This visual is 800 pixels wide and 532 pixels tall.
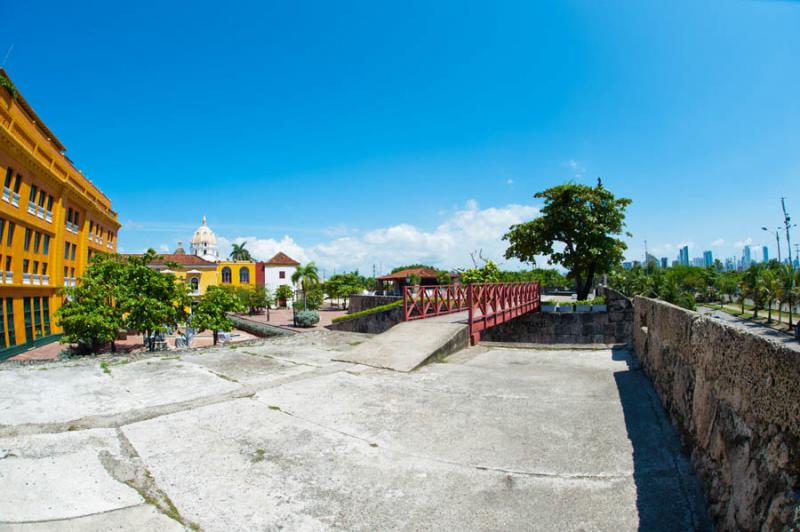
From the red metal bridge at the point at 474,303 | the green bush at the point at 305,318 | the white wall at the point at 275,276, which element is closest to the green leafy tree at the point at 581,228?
the red metal bridge at the point at 474,303

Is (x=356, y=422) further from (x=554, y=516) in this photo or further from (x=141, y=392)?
(x=141, y=392)

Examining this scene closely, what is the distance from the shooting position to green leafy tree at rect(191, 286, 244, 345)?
49.7ft

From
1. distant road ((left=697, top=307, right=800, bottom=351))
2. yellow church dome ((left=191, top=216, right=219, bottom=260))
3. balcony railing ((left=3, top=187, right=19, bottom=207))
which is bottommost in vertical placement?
distant road ((left=697, top=307, right=800, bottom=351))

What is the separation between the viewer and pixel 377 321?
22.1 meters

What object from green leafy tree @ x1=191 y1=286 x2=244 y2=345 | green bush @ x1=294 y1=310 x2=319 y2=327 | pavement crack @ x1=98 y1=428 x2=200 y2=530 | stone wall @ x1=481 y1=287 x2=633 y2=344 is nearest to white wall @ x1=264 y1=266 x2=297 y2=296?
green bush @ x1=294 y1=310 x2=319 y2=327

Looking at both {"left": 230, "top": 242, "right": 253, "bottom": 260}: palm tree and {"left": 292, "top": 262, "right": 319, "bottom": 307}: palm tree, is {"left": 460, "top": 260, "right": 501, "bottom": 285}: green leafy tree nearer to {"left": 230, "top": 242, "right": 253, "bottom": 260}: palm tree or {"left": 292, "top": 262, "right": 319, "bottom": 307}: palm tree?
{"left": 292, "top": 262, "right": 319, "bottom": 307}: palm tree

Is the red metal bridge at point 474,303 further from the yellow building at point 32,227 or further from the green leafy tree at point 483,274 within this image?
the yellow building at point 32,227

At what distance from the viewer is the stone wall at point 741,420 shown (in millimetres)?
2092

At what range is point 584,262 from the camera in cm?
2473

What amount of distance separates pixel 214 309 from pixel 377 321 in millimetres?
8916

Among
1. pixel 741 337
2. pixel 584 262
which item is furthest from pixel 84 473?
pixel 584 262

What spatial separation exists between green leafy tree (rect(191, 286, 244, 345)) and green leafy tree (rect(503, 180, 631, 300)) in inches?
704

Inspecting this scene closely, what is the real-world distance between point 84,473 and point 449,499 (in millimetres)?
3004

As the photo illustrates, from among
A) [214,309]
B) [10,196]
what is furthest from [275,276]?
[214,309]
